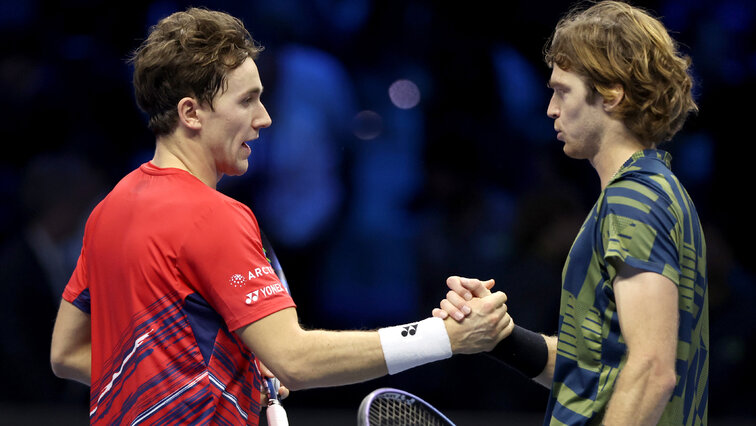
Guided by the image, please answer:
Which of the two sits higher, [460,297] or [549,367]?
[460,297]

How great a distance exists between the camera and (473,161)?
4.59m

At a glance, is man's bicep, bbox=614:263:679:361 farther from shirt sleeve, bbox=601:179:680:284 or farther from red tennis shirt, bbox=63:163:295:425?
red tennis shirt, bbox=63:163:295:425

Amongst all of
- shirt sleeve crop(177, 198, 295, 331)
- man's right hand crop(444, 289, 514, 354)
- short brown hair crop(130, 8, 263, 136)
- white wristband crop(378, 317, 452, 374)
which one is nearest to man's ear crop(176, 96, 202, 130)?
short brown hair crop(130, 8, 263, 136)

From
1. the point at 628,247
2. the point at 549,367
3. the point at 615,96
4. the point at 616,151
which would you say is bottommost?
the point at 549,367

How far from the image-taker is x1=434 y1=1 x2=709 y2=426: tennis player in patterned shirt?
165 centimetres

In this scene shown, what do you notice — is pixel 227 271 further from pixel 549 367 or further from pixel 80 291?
pixel 549 367

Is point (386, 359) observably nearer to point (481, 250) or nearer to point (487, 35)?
point (481, 250)

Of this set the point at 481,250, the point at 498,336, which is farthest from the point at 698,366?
the point at 481,250

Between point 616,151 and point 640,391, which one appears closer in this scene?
point 640,391

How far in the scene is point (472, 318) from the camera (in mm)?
2180

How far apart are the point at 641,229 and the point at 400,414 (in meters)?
0.95

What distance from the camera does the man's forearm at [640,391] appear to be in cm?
164

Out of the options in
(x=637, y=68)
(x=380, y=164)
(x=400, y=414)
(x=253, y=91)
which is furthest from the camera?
(x=380, y=164)

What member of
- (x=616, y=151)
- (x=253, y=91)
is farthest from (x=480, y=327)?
(x=253, y=91)
